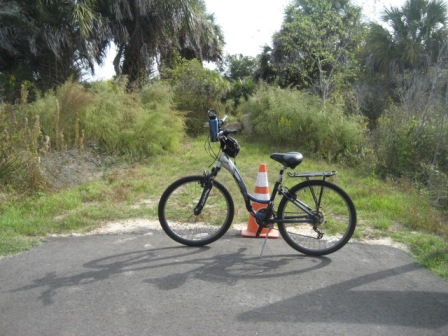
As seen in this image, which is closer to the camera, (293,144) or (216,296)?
(216,296)

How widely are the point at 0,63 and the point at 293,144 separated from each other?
956 centimetres

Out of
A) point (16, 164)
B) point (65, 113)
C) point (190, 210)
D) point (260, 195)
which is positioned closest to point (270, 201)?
point (260, 195)

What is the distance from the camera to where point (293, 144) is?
39.1ft

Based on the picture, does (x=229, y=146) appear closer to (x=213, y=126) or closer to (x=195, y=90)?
(x=213, y=126)

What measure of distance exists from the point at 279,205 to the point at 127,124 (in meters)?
6.53

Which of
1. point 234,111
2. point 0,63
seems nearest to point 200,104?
point 234,111

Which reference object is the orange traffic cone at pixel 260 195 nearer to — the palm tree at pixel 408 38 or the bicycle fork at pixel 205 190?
the bicycle fork at pixel 205 190

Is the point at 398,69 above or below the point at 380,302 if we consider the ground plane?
above

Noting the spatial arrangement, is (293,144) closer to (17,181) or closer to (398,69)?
(17,181)

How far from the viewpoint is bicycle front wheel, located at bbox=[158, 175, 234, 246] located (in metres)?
4.64

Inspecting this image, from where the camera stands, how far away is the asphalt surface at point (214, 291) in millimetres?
3109

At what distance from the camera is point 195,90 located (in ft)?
48.3

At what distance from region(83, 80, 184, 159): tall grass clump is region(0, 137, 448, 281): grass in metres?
1.17

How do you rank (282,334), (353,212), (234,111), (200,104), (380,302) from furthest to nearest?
(234,111) → (200,104) → (353,212) → (380,302) → (282,334)
